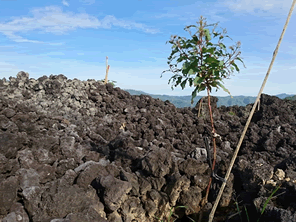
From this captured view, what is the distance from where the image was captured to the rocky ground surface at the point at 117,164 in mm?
3828

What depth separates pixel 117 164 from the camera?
5176mm

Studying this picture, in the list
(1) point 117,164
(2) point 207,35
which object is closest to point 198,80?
(2) point 207,35

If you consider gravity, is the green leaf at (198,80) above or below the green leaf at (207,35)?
below

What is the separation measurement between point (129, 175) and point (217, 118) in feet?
18.6

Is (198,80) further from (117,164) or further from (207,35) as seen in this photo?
(117,164)

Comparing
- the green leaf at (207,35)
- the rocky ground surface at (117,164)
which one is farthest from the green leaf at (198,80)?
the rocky ground surface at (117,164)

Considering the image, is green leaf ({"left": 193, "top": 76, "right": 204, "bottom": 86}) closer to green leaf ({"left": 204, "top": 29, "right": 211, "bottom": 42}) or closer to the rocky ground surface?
green leaf ({"left": 204, "top": 29, "right": 211, "bottom": 42})

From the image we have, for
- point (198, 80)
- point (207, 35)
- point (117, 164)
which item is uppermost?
point (207, 35)

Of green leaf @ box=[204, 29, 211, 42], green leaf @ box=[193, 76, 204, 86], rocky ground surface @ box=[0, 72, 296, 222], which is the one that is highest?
green leaf @ box=[204, 29, 211, 42]

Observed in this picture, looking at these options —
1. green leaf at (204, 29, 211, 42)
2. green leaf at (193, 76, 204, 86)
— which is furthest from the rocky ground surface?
green leaf at (204, 29, 211, 42)

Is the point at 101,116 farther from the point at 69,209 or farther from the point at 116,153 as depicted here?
the point at 69,209

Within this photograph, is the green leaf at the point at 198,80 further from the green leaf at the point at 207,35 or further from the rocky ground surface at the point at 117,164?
the rocky ground surface at the point at 117,164

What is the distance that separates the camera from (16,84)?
29.8 feet

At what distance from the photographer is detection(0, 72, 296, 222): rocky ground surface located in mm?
3828
